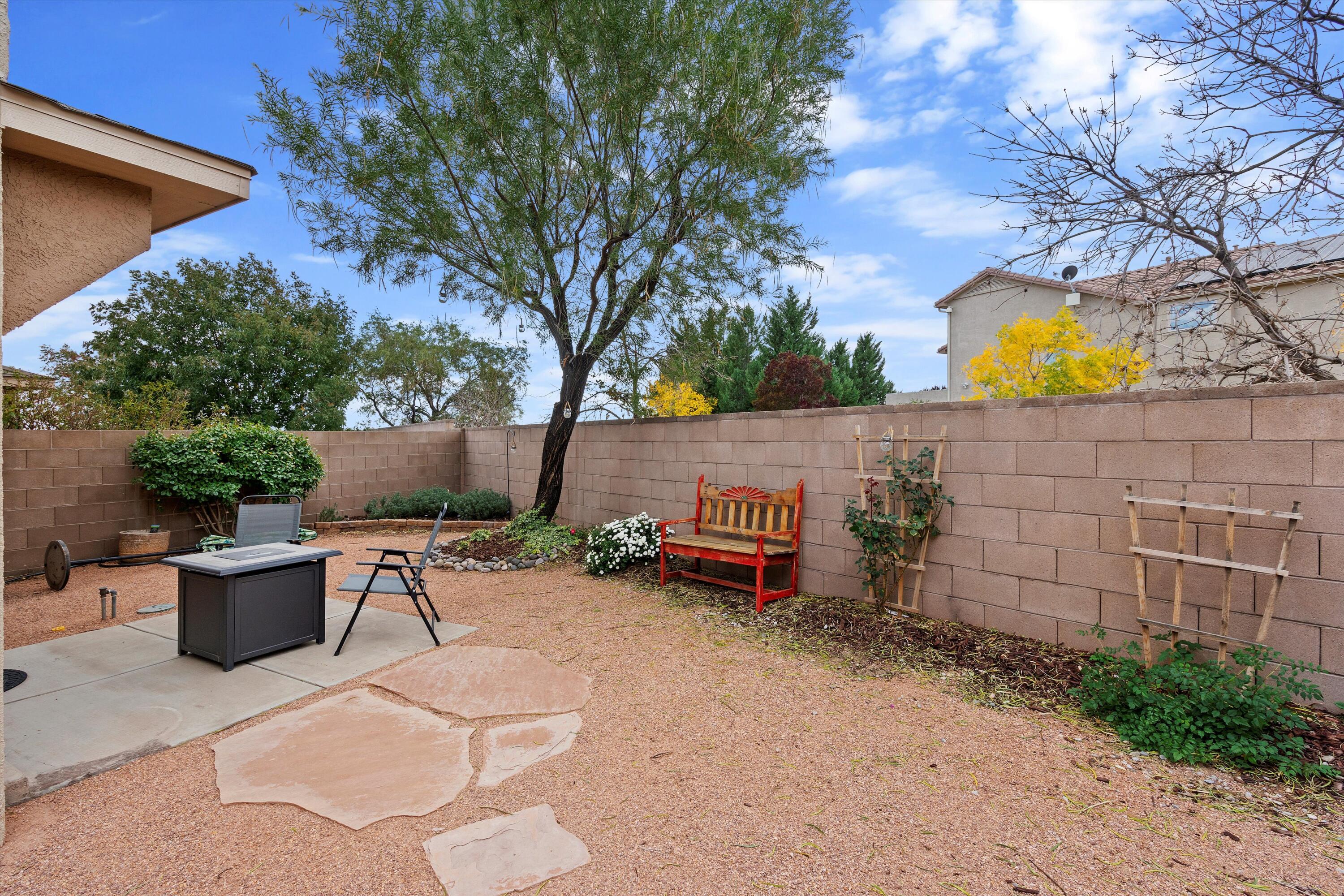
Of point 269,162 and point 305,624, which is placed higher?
point 269,162

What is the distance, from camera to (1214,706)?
2.76 meters

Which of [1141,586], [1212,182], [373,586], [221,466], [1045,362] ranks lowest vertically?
[373,586]

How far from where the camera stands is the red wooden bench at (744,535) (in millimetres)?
5039

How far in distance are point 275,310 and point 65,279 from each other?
14486mm

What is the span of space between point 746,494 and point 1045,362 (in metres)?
7.30

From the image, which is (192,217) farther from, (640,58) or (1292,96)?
(1292,96)

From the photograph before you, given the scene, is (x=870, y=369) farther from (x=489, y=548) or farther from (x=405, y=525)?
(x=489, y=548)

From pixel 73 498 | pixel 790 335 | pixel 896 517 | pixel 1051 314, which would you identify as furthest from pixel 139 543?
pixel 790 335

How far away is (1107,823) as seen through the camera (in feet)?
7.32

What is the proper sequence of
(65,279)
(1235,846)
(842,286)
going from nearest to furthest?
(1235,846) < (65,279) < (842,286)

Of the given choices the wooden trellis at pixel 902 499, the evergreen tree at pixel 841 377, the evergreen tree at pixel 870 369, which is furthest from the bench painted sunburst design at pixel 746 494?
the evergreen tree at pixel 870 369

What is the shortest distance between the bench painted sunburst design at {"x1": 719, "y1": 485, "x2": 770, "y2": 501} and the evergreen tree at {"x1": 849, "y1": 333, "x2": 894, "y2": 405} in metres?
20.4

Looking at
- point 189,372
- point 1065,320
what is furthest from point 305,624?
point 189,372

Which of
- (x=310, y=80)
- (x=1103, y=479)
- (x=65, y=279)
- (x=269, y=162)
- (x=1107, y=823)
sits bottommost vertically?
(x=1107, y=823)
